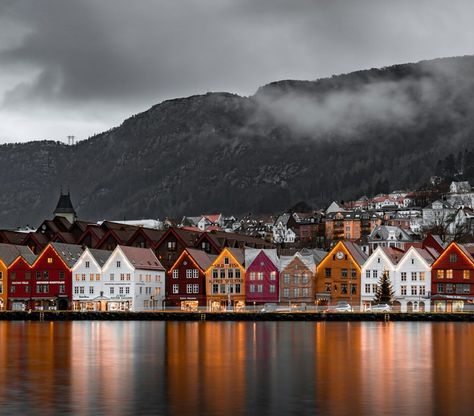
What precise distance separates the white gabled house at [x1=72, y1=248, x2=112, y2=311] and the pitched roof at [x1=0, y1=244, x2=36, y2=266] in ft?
30.9

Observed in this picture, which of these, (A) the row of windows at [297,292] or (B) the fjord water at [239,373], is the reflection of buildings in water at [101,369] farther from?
(A) the row of windows at [297,292]

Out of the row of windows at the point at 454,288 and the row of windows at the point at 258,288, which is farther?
the row of windows at the point at 258,288

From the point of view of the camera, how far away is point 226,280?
13500 centimetres

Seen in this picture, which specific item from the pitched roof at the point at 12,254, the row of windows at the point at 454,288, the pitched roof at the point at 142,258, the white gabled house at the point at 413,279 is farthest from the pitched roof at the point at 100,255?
the row of windows at the point at 454,288

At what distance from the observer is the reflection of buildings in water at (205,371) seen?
40938 millimetres

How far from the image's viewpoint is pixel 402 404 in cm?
4078

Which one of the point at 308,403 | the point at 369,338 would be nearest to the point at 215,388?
the point at 308,403

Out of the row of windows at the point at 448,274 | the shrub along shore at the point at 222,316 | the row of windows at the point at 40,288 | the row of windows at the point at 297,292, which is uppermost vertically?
the row of windows at the point at 448,274

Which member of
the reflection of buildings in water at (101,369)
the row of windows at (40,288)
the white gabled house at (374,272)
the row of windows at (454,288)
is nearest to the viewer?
the reflection of buildings in water at (101,369)

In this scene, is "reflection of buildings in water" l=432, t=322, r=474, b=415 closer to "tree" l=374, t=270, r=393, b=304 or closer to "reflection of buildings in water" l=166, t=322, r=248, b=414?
"reflection of buildings in water" l=166, t=322, r=248, b=414

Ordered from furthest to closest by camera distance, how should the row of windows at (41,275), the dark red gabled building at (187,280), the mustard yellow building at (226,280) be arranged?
the row of windows at (41,275) < the dark red gabled building at (187,280) < the mustard yellow building at (226,280)

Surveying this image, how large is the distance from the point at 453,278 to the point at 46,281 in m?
61.0

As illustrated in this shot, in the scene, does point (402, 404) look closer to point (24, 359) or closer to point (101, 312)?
point (24, 359)

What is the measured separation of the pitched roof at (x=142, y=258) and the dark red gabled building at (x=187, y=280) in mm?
2940
